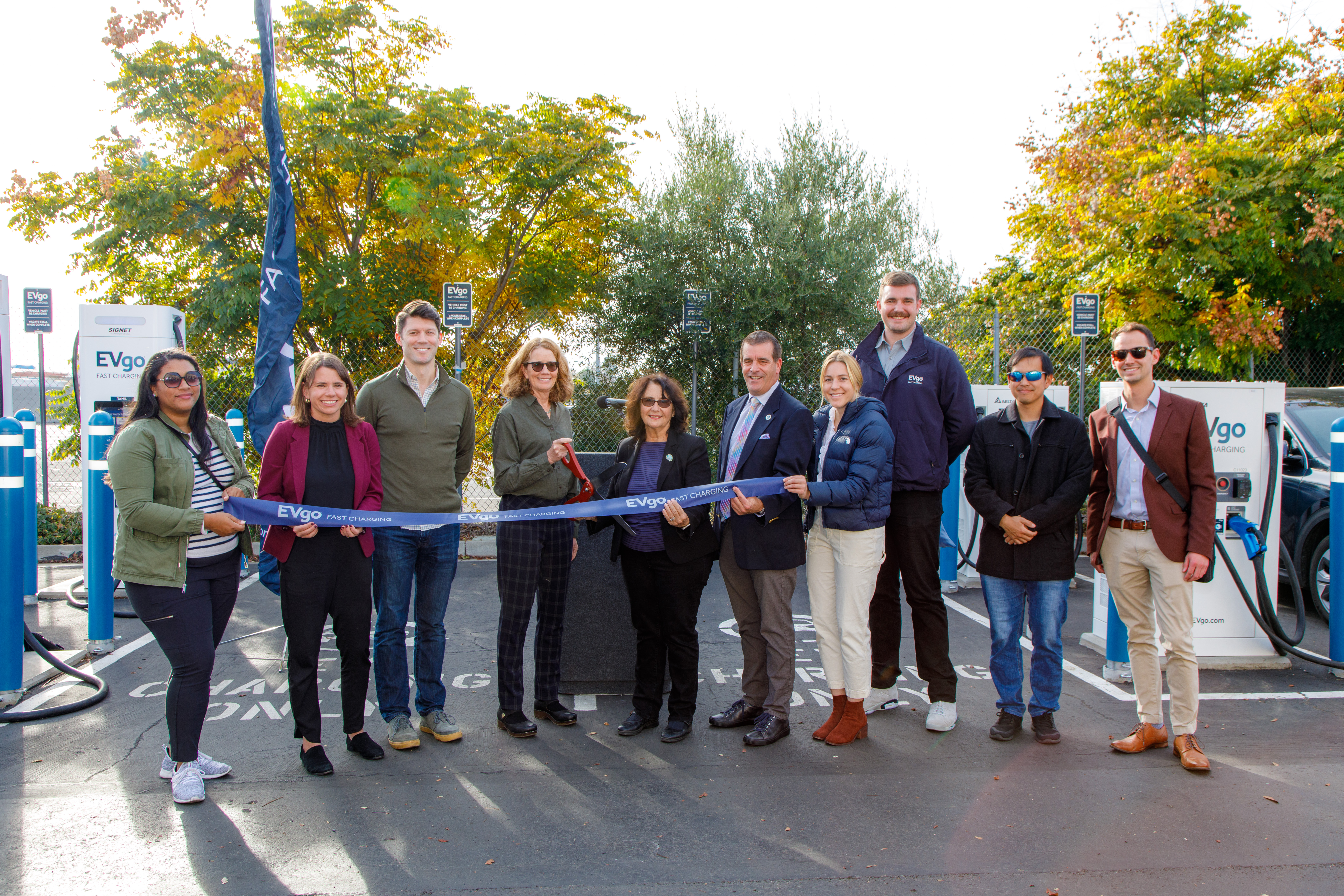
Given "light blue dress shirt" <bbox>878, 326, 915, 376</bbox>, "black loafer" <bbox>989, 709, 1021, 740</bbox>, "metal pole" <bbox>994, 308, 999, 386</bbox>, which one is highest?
"metal pole" <bbox>994, 308, 999, 386</bbox>

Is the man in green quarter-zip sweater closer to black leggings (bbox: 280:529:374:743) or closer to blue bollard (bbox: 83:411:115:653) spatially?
black leggings (bbox: 280:529:374:743)

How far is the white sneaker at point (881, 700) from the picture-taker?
476cm

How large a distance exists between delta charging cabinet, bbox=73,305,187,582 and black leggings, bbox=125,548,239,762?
12.2ft

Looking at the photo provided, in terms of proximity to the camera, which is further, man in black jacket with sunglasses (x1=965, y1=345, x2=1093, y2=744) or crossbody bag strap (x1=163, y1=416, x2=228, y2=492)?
man in black jacket with sunglasses (x1=965, y1=345, x2=1093, y2=744)

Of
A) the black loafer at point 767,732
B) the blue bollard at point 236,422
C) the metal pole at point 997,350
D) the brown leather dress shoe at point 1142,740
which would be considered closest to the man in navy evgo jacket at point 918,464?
the black loafer at point 767,732

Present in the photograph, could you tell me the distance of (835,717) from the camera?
4.33m

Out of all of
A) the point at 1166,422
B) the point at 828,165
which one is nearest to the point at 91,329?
the point at 1166,422

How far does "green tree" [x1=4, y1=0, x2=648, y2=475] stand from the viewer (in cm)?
930

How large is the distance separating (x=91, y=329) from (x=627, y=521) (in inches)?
205

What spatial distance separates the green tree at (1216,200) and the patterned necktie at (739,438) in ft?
36.6

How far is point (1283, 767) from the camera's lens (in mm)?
3996

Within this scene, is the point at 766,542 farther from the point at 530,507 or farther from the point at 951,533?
the point at 951,533

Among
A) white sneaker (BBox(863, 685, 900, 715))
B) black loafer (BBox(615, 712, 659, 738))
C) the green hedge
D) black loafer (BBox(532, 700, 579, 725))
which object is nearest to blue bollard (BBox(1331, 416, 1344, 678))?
white sneaker (BBox(863, 685, 900, 715))

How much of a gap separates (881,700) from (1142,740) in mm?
1298
